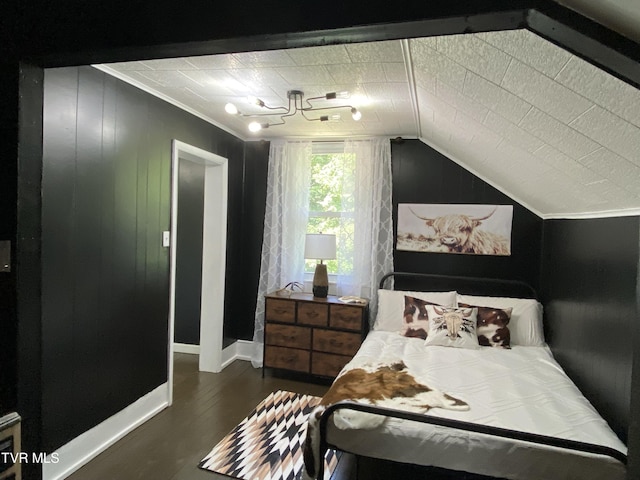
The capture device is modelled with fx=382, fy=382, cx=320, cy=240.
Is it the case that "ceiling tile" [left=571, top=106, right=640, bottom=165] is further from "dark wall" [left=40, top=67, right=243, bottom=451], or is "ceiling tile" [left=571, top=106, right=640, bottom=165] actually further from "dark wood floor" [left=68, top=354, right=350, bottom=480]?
"dark wood floor" [left=68, top=354, right=350, bottom=480]

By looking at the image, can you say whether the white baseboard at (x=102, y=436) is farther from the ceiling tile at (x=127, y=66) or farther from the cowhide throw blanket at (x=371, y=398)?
the ceiling tile at (x=127, y=66)

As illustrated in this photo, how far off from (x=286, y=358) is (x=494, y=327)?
1.78 meters

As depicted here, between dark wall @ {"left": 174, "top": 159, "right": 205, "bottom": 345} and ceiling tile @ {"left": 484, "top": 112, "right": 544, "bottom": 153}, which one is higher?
ceiling tile @ {"left": 484, "top": 112, "right": 544, "bottom": 153}

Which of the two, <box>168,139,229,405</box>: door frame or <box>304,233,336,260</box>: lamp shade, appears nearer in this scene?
<box>304,233,336,260</box>: lamp shade

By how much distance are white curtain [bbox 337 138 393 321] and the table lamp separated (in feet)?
0.87

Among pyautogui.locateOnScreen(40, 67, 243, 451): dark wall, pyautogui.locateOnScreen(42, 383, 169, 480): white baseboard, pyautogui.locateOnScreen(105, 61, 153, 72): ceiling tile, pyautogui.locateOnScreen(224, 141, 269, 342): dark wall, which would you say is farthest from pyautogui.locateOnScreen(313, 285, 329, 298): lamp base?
pyautogui.locateOnScreen(105, 61, 153, 72): ceiling tile

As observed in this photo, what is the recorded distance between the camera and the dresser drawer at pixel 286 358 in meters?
3.42

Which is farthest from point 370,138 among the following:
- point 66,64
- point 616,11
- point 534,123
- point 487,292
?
point 616,11

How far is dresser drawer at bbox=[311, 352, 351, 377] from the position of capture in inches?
131

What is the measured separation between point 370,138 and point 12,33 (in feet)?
9.06

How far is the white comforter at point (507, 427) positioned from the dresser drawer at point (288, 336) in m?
1.04

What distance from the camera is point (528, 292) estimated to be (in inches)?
131

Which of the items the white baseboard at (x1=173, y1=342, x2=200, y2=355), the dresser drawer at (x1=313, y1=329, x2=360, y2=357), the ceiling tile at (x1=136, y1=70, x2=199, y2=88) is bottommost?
the white baseboard at (x1=173, y1=342, x2=200, y2=355)

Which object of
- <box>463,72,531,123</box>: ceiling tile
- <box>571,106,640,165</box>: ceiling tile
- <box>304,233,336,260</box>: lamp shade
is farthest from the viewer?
<box>304,233,336,260</box>: lamp shade
